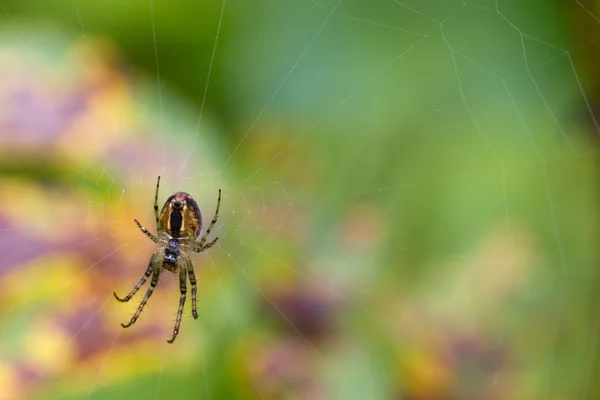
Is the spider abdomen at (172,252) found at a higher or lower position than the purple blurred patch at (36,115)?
lower

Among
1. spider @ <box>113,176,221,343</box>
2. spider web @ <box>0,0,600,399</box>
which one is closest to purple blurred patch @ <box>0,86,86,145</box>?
spider web @ <box>0,0,600,399</box>

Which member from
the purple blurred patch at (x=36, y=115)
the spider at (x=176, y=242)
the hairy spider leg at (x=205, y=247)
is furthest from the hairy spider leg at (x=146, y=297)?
the purple blurred patch at (x=36, y=115)

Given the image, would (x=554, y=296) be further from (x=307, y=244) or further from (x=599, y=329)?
(x=307, y=244)

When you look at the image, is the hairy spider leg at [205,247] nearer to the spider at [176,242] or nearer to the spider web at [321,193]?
the spider at [176,242]

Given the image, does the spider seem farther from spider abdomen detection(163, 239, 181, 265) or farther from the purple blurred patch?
the purple blurred patch

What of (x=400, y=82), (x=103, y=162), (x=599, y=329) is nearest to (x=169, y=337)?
(x=103, y=162)

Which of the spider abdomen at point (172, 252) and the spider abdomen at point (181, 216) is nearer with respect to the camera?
the spider abdomen at point (181, 216)
